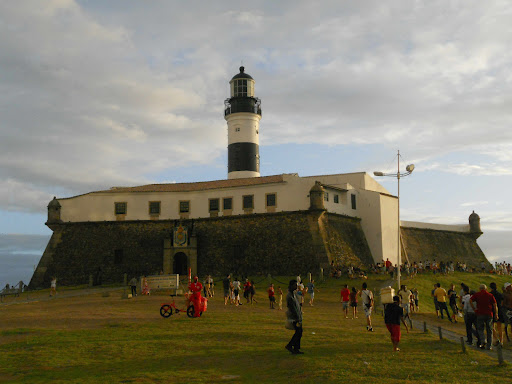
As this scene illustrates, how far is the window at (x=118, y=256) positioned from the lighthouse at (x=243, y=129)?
13.5 m

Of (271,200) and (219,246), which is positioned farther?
(219,246)

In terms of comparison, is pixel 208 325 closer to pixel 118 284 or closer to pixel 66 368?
pixel 66 368

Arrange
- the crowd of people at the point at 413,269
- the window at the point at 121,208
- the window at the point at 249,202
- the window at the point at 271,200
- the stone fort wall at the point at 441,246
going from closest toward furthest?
the crowd of people at the point at 413,269, the window at the point at 271,200, the window at the point at 249,202, the window at the point at 121,208, the stone fort wall at the point at 441,246

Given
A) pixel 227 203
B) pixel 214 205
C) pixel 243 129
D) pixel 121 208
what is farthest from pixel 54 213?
pixel 243 129

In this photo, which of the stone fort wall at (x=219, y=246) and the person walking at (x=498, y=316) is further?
the stone fort wall at (x=219, y=246)

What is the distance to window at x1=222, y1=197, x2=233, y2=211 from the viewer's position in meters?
44.4

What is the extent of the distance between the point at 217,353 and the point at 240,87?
42.3 m

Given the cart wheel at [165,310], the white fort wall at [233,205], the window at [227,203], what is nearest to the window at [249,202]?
the white fort wall at [233,205]

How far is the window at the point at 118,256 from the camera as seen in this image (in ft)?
145

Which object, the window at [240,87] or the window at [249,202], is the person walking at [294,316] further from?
the window at [240,87]

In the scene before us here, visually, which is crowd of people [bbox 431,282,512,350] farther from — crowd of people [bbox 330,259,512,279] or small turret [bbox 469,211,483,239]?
small turret [bbox 469,211,483,239]

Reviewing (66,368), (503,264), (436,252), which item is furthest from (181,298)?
(503,264)

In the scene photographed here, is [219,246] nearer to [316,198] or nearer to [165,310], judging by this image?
[316,198]

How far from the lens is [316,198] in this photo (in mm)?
41094
